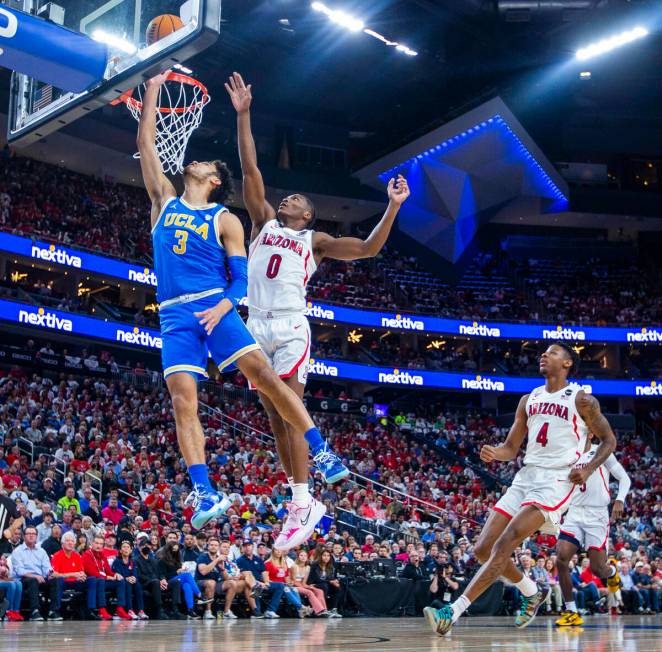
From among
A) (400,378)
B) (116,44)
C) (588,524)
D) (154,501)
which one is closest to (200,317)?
(116,44)

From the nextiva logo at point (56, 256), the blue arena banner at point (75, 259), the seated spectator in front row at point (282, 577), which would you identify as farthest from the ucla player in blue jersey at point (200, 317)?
the nextiva logo at point (56, 256)

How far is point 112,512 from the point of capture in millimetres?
16484

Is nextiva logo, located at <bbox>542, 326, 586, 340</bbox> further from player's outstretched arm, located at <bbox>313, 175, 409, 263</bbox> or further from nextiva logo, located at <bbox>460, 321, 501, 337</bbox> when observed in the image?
player's outstretched arm, located at <bbox>313, 175, 409, 263</bbox>

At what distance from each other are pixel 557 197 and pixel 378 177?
9.32 metres

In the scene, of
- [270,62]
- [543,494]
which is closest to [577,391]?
[543,494]

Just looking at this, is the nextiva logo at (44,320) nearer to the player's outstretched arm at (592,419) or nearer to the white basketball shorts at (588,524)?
the white basketball shorts at (588,524)

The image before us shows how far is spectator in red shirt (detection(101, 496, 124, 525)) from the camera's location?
644 inches

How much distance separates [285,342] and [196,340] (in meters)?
0.85

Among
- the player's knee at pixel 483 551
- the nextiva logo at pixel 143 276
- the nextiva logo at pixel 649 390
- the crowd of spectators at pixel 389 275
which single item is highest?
the crowd of spectators at pixel 389 275

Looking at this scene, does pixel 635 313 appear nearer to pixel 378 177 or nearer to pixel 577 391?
pixel 378 177

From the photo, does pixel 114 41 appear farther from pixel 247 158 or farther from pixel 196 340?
pixel 196 340

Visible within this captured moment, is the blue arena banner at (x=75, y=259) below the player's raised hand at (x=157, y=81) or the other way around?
the other way around

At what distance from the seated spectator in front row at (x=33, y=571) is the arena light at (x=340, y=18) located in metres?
24.1

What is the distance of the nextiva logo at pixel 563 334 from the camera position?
42156 millimetres
